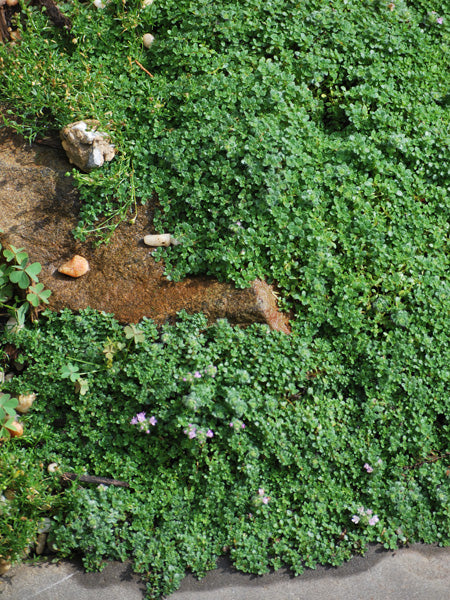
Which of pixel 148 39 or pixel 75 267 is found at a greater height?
pixel 148 39

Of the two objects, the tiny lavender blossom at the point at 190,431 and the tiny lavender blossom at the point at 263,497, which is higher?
the tiny lavender blossom at the point at 190,431

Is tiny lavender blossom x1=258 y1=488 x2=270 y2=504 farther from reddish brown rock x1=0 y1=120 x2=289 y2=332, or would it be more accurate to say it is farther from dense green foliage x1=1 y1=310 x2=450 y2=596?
reddish brown rock x1=0 y1=120 x2=289 y2=332

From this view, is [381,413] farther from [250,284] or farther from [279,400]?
[250,284]

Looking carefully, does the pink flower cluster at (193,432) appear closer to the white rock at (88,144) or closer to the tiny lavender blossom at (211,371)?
the tiny lavender blossom at (211,371)

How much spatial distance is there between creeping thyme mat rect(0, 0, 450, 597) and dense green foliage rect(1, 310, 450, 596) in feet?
0.05

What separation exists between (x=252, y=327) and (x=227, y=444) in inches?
29.6

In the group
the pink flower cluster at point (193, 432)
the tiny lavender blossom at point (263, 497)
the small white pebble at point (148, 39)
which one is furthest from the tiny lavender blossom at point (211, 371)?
the small white pebble at point (148, 39)

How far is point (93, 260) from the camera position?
152 inches

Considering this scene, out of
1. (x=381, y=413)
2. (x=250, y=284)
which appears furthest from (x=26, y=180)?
(x=381, y=413)

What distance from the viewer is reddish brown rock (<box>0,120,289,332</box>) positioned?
3686 millimetres

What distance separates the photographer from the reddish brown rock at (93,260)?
369 centimetres

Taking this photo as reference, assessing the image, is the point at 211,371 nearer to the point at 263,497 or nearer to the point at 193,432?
the point at 193,432

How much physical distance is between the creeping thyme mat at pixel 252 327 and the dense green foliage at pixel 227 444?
0.01m

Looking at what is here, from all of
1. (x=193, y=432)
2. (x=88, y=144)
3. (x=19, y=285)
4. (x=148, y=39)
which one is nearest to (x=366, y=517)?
(x=193, y=432)
